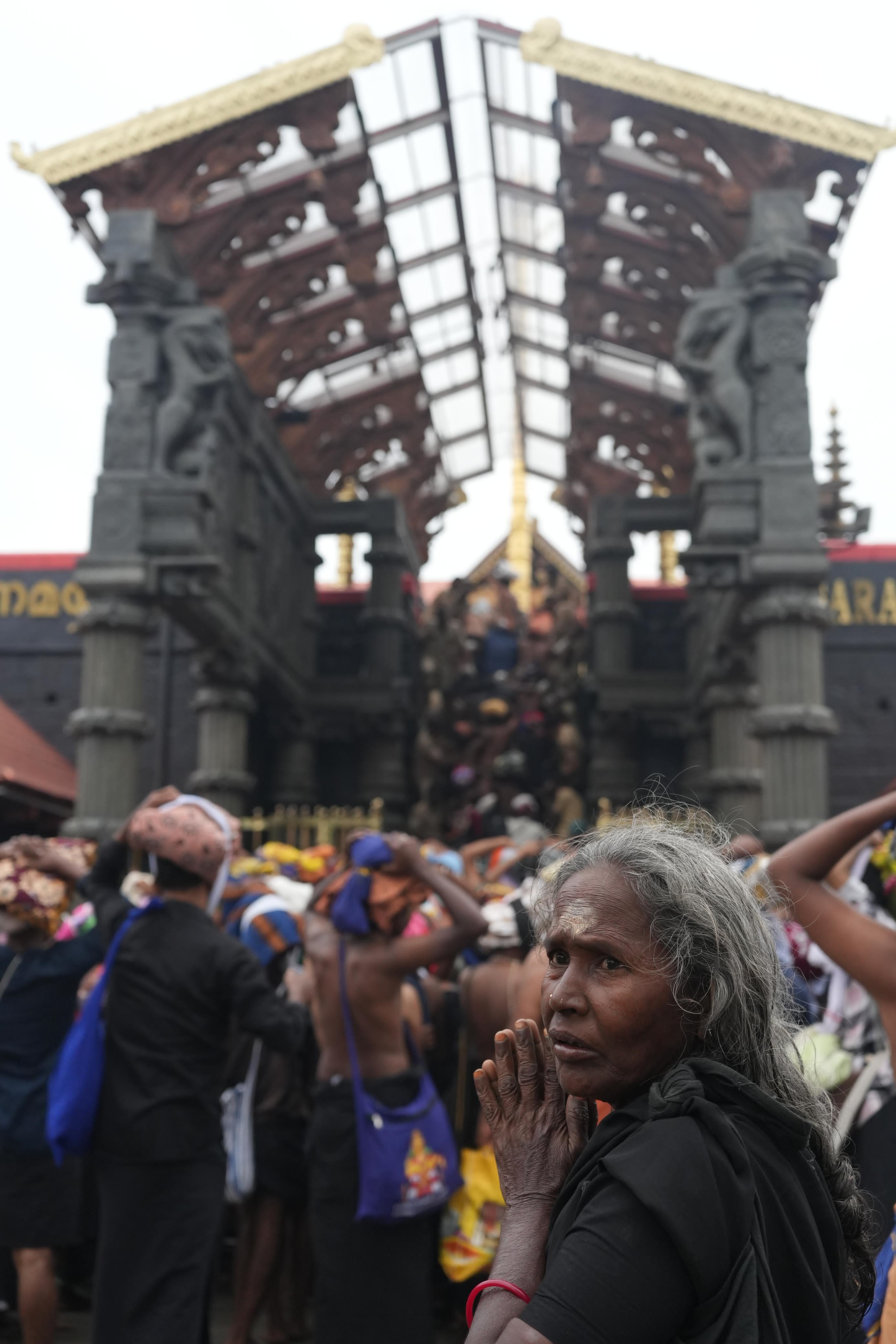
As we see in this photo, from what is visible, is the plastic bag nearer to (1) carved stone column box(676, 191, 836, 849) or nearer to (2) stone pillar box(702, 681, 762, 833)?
(1) carved stone column box(676, 191, 836, 849)

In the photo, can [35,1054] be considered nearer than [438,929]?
No

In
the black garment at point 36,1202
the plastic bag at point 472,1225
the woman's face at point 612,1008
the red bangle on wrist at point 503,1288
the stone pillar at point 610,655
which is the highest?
the stone pillar at point 610,655

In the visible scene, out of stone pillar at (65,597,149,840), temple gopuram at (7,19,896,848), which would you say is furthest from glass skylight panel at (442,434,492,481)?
stone pillar at (65,597,149,840)

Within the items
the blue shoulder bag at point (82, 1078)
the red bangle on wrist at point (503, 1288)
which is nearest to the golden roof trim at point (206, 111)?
the blue shoulder bag at point (82, 1078)

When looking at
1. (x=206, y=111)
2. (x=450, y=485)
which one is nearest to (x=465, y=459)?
(x=450, y=485)

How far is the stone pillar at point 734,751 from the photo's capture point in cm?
1540

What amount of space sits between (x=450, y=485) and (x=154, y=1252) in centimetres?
2223

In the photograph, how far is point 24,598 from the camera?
19.2 meters

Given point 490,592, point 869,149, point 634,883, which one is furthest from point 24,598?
point 634,883

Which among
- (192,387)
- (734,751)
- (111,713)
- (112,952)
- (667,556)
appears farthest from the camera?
(667,556)

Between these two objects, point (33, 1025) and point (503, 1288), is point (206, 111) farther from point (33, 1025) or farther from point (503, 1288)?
point (503, 1288)

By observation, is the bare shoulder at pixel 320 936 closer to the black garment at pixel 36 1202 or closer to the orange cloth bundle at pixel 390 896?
the orange cloth bundle at pixel 390 896

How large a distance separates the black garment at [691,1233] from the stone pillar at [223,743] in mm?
13785

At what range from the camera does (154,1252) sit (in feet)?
12.9
